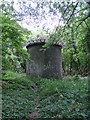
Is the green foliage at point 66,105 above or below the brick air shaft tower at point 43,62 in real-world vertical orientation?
below

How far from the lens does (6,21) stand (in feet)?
7.76

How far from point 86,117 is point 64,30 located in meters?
2.57

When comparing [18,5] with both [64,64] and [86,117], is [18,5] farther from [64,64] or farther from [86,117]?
[64,64]

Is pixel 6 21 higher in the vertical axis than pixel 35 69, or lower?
higher

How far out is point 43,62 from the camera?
25.1ft

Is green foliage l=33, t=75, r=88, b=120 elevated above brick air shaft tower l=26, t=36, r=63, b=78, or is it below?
below

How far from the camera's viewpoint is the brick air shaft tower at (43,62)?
7.56m

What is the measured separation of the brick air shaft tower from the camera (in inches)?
298

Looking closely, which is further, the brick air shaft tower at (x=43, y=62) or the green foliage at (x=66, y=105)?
the brick air shaft tower at (x=43, y=62)

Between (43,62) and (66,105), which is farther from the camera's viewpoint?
(43,62)

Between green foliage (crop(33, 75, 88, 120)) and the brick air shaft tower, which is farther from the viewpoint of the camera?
the brick air shaft tower

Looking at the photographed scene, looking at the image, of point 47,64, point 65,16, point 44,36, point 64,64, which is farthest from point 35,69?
point 64,64

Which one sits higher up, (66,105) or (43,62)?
(43,62)

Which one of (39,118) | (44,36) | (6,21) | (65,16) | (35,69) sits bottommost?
(39,118)
